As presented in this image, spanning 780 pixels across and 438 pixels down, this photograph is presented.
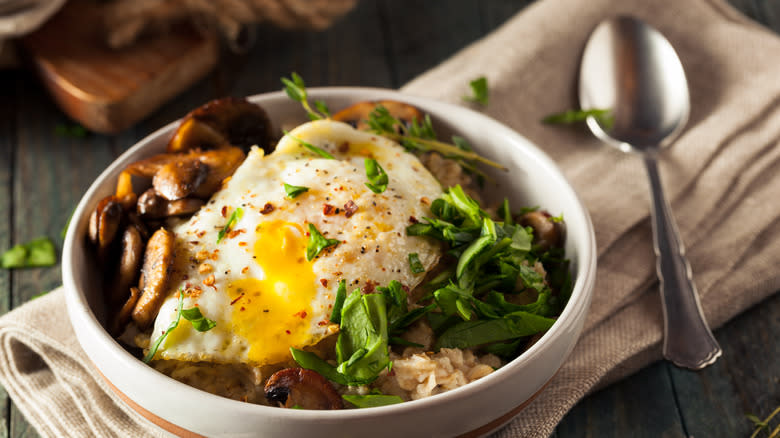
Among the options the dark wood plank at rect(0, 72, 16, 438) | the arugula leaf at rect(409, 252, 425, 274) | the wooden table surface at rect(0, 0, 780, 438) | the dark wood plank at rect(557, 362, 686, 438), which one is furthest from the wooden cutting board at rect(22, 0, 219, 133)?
the dark wood plank at rect(557, 362, 686, 438)

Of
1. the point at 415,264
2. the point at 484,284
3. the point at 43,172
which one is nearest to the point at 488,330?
the point at 484,284

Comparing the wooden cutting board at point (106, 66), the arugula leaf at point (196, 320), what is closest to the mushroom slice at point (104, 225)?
the arugula leaf at point (196, 320)

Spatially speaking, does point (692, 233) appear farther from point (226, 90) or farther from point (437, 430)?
point (226, 90)

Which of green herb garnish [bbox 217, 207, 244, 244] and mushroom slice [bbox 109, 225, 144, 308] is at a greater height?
green herb garnish [bbox 217, 207, 244, 244]

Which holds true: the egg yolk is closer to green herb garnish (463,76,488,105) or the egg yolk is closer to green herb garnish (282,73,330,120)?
green herb garnish (282,73,330,120)

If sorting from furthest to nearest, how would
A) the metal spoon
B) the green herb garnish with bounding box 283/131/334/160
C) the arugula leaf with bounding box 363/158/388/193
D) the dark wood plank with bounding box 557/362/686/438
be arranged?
the metal spoon → the dark wood plank with bounding box 557/362/686/438 → the green herb garnish with bounding box 283/131/334/160 → the arugula leaf with bounding box 363/158/388/193
